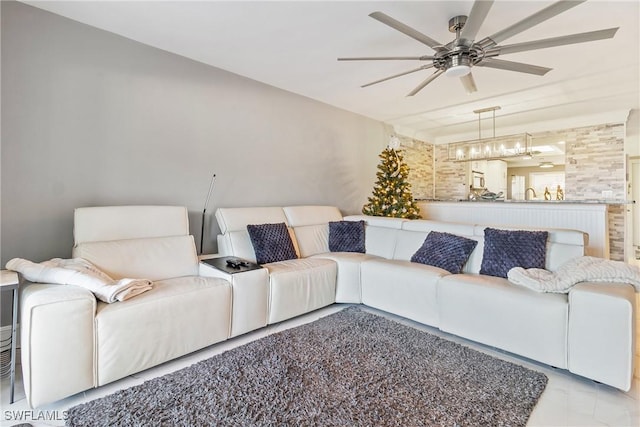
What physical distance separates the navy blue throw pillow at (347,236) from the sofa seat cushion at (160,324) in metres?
A: 1.80

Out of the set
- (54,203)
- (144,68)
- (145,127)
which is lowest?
(54,203)

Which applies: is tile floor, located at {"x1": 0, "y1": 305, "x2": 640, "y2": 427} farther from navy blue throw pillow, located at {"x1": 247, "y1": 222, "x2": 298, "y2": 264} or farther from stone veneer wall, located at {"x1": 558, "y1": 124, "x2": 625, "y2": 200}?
stone veneer wall, located at {"x1": 558, "y1": 124, "x2": 625, "y2": 200}

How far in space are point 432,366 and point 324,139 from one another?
11.6ft

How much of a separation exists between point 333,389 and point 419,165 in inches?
223

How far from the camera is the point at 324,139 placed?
4781mm

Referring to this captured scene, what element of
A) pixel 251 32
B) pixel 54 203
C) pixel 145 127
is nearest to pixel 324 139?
pixel 251 32

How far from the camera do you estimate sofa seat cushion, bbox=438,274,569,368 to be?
2.07 m

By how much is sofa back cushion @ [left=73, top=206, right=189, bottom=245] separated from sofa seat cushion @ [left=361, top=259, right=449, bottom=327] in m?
1.90

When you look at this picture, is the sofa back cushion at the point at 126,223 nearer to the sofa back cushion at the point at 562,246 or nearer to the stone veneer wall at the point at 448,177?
the sofa back cushion at the point at 562,246

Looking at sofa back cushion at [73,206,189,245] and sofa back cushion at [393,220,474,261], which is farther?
sofa back cushion at [393,220,474,261]

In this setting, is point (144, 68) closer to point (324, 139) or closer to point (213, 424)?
point (324, 139)

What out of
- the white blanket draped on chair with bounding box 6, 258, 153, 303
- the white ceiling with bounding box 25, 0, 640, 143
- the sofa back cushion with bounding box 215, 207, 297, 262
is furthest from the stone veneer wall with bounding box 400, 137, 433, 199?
the white blanket draped on chair with bounding box 6, 258, 153, 303

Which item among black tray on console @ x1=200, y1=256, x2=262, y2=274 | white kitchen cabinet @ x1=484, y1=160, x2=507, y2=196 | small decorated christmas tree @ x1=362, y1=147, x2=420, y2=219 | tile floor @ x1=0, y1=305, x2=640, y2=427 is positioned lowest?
tile floor @ x1=0, y1=305, x2=640, y2=427

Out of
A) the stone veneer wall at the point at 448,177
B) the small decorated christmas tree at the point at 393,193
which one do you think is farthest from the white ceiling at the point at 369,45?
the stone veneer wall at the point at 448,177
